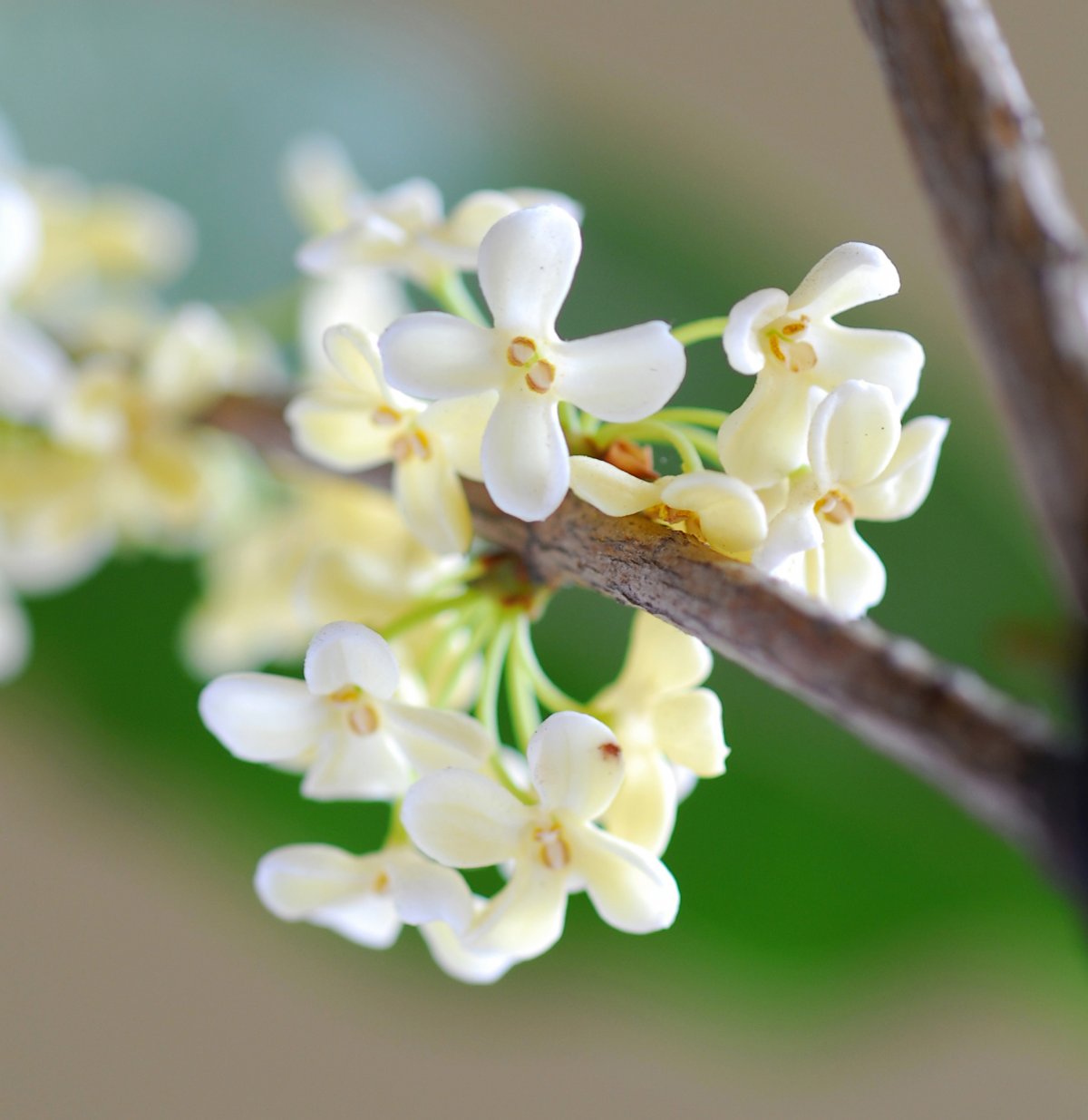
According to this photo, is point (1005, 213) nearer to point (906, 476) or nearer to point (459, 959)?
point (906, 476)

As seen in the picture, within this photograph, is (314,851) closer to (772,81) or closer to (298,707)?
(298,707)

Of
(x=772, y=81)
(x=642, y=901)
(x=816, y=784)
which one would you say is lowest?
(x=642, y=901)

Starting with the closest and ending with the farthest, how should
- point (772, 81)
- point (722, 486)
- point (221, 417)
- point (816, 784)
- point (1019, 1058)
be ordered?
point (722, 486)
point (221, 417)
point (816, 784)
point (772, 81)
point (1019, 1058)

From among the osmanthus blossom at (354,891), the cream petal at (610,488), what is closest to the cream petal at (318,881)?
the osmanthus blossom at (354,891)

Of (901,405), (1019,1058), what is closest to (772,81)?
(901,405)

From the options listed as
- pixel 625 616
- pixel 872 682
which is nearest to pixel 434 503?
pixel 872 682

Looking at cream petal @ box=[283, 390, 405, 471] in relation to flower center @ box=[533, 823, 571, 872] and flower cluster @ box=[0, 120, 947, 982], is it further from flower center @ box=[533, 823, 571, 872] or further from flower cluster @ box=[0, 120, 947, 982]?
flower center @ box=[533, 823, 571, 872]
